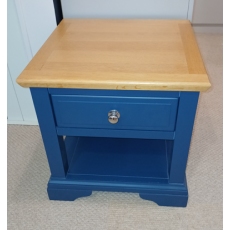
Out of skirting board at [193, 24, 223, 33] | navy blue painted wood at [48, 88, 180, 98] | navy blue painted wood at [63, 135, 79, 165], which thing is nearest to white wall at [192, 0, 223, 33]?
skirting board at [193, 24, 223, 33]

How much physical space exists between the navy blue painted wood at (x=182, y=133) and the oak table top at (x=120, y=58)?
50mm

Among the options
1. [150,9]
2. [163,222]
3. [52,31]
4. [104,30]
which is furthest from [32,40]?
[163,222]

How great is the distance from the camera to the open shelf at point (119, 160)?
1.02 metres

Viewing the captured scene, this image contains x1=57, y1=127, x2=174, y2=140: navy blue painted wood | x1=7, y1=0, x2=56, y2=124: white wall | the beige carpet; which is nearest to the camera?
x1=57, y1=127, x2=174, y2=140: navy blue painted wood

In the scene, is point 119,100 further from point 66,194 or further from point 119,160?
point 66,194

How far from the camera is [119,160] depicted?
1.08 m

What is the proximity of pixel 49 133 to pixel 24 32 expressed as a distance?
500 mm

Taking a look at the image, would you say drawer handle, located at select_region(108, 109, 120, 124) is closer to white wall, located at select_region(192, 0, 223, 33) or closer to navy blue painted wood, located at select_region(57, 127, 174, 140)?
navy blue painted wood, located at select_region(57, 127, 174, 140)

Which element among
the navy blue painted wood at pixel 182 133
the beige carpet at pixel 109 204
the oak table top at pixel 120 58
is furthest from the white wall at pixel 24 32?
the navy blue painted wood at pixel 182 133

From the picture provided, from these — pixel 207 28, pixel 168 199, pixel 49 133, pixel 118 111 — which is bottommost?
pixel 207 28

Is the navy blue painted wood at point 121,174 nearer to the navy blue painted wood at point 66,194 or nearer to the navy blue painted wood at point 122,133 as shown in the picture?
the navy blue painted wood at point 66,194

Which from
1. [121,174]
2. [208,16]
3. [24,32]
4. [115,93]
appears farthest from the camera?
[208,16]

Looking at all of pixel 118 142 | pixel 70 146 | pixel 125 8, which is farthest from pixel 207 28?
pixel 70 146

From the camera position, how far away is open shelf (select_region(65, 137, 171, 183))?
1020 mm
